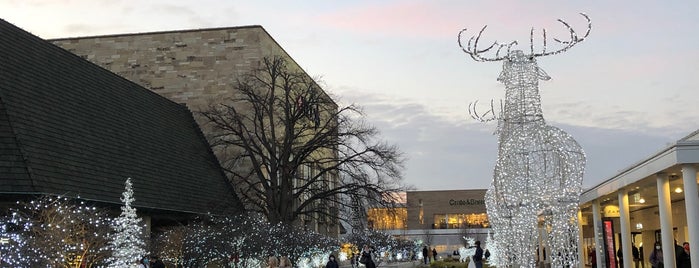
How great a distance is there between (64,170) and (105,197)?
7.28ft

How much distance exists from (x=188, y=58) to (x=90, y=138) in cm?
1998

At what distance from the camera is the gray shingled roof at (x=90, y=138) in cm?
2750

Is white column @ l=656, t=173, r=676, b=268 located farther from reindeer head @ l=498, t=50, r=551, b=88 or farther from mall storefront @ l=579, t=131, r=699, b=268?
reindeer head @ l=498, t=50, r=551, b=88

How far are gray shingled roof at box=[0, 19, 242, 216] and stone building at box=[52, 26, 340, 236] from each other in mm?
4334

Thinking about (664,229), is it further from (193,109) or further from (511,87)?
(193,109)

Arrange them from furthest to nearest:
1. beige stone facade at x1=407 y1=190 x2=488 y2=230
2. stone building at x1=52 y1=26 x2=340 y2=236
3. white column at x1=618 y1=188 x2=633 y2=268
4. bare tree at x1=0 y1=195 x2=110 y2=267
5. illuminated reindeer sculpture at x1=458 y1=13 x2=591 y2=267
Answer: beige stone facade at x1=407 y1=190 x2=488 y2=230
stone building at x1=52 y1=26 x2=340 y2=236
white column at x1=618 y1=188 x2=633 y2=268
bare tree at x1=0 y1=195 x2=110 y2=267
illuminated reindeer sculpture at x1=458 y1=13 x2=591 y2=267

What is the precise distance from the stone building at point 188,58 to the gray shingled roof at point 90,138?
4.33m

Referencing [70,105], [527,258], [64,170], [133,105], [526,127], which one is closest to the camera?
[526,127]

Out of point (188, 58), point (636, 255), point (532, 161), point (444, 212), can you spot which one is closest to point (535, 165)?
point (532, 161)

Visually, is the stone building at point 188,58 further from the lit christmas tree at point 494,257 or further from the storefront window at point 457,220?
the storefront window at point 457,220

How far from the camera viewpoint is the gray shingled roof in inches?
1083

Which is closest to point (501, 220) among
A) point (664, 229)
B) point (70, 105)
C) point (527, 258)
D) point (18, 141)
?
point (527, 258)

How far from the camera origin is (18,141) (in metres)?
26.9

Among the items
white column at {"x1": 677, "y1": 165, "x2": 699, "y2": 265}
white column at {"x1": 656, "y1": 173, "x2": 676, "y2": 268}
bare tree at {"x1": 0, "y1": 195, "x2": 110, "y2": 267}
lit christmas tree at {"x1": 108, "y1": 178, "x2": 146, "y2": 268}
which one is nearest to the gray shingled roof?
A: lit christmas tree at {"x1": 108, "y1": 178, "x2": 146, "y2": 268}
